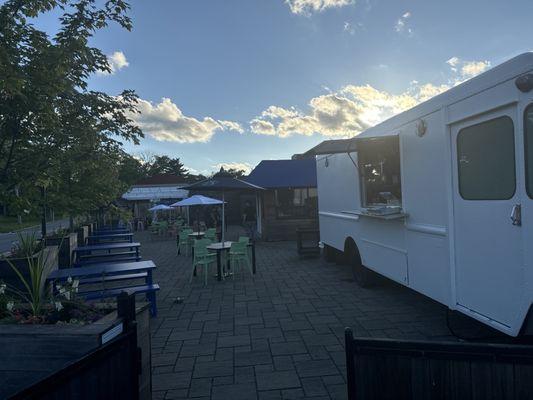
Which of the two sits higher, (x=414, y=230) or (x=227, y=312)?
(x=414, y=230)

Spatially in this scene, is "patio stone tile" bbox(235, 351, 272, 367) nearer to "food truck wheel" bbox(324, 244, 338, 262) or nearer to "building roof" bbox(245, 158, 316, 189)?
"food truck wheel" bbox(324, 244, 338, 262)

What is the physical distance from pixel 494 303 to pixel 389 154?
264 cm

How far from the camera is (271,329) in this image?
4965 mm

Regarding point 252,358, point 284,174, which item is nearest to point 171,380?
point 252,358

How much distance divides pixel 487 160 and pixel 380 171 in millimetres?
2424

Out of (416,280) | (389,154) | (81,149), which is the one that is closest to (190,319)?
(81,149)

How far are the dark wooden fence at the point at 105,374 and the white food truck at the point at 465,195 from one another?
293cm

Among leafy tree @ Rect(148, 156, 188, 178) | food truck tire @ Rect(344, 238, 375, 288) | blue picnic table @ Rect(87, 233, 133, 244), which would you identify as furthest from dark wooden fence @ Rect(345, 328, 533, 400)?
leafy tree @ Rect(148, 156, 188, 178)

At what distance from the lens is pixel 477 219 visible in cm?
348

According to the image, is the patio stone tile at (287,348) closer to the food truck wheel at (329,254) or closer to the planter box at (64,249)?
the food truck wheel at (329,254)

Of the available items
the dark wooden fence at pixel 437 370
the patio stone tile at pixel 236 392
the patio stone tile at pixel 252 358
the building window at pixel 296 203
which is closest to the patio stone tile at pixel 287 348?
the patio stone tile at pixel 252 358

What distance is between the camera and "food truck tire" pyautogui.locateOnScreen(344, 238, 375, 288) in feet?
22.1

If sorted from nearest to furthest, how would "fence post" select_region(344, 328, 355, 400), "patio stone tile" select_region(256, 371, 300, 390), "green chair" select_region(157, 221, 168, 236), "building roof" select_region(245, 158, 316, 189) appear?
"fence post" select_region(344, 328, 355, 400) → "patio stone tile" select_region(256, 371, 300, 390) → "building roof" select_region(245, 158, 316, 189) → "green chair" select_region(157, 221, 168, 236)

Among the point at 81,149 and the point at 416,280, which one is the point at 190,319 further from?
the point at 416,280
